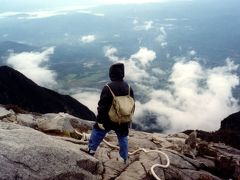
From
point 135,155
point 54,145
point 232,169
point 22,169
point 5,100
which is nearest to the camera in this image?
point 22,169

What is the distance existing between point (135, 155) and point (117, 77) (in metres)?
4.30

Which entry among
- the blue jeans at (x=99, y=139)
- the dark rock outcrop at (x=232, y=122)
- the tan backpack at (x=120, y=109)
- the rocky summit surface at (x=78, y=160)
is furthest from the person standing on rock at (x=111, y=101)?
the dark rock outcrop at (x=232, y=122)

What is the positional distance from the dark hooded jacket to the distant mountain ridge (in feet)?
284

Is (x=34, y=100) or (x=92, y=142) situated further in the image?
(x=34, y=100)

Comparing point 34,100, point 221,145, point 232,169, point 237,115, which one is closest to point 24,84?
point 34,100

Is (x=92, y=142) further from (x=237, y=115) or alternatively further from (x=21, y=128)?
(x=237, y=115)

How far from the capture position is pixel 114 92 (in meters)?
14.0

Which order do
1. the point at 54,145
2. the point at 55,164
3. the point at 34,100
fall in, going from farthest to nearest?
1. the point at 34,100
2. the point at 54,145
3. the point at 55,164

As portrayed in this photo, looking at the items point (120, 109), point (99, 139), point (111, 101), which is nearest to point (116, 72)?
point (111, 101)

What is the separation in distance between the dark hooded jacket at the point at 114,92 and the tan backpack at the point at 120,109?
0.48 ft

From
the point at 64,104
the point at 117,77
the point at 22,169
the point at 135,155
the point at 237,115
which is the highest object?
the point at 117,77

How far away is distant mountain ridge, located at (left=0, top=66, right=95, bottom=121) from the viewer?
104m

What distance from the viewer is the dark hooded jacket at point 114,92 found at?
14.0 metres

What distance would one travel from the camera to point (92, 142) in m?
14.9
